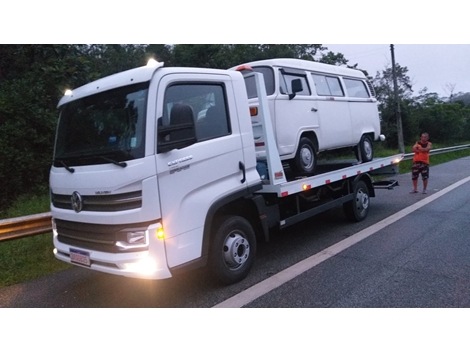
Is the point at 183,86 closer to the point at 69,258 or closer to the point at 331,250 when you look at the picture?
the point at 69,258

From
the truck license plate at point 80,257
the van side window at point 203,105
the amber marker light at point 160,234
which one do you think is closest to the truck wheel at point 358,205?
the van side window at point 203,105

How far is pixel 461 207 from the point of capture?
709 cm

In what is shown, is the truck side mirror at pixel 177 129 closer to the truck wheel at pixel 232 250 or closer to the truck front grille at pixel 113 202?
the truck front grille at pixel 113 202

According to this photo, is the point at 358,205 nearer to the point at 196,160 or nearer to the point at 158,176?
the point at 196,160

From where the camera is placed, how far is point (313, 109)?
18.6 feet

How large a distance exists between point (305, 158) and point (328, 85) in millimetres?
1514

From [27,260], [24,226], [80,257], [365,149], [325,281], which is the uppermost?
[365,149]

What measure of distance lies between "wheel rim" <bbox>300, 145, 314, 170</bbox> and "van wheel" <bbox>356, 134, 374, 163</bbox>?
1749 millimetres

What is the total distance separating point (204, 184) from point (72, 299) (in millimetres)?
1926

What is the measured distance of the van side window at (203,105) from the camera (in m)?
3.51

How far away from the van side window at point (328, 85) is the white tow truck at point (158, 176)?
2191 mm

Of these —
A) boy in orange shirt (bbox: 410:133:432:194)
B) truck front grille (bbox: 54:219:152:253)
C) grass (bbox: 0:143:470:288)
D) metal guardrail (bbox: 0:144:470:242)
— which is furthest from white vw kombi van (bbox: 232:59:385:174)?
grass (bbox: 0:143:470:288)

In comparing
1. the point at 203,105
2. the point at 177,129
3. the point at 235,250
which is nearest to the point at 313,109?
the point at 203,105

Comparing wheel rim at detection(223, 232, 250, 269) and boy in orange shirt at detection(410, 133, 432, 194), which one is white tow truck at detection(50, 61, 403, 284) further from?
boy in orange shirt at detection(410, 133, 432, 194)
